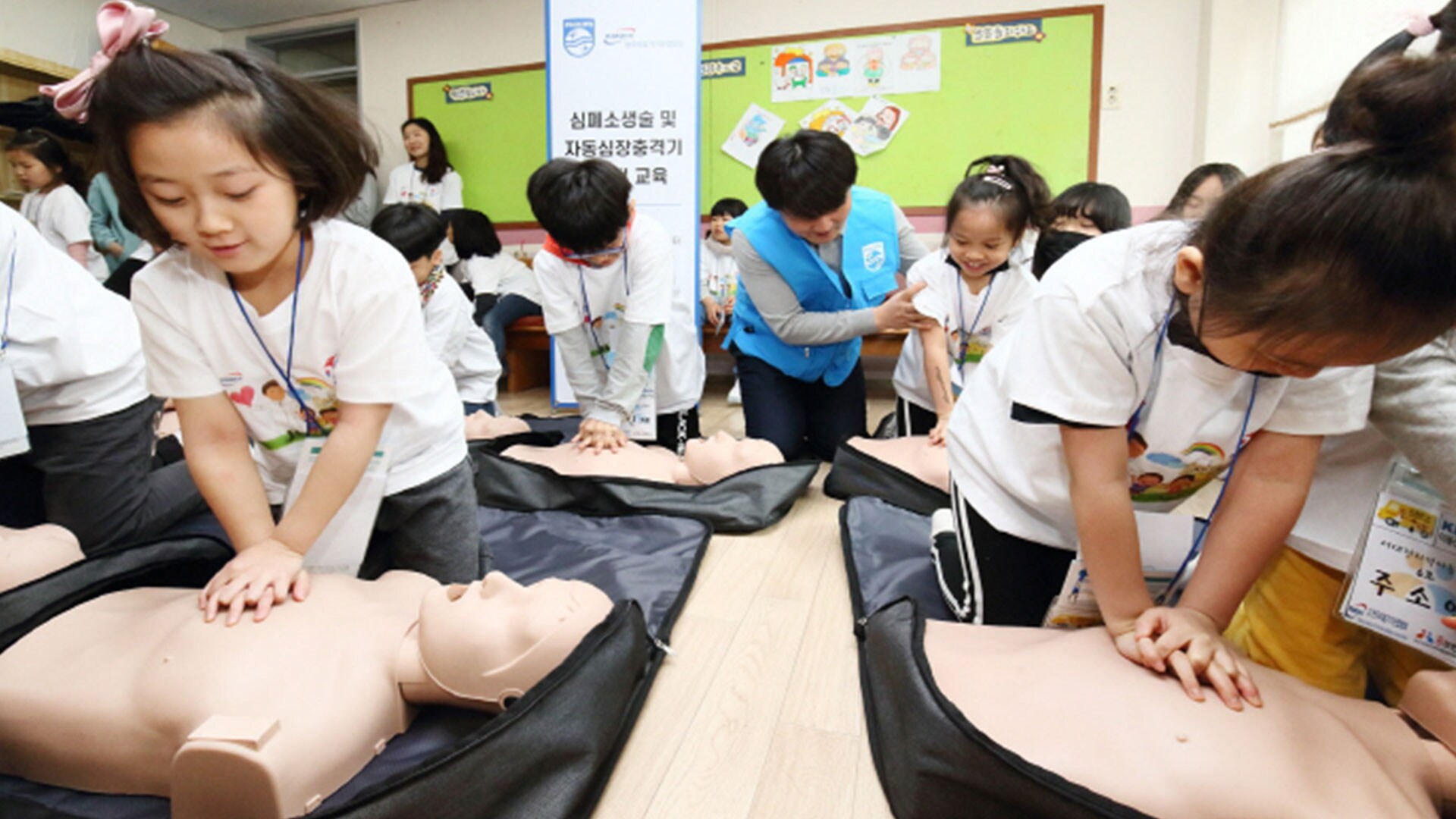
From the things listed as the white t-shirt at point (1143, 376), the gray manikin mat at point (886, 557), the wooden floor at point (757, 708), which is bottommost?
the wooden floor at point (757, 708)

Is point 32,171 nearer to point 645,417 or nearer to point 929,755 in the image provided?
point 645,417

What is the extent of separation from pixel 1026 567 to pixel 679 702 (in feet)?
1.83

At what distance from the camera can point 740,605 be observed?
4.64ft

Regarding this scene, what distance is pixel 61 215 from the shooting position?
3650 mm

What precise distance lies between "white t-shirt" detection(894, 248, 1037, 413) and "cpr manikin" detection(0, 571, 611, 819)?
131 cm

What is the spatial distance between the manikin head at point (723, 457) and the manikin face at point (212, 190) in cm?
115

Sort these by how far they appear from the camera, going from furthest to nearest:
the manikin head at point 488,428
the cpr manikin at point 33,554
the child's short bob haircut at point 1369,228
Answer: the manikin head at point 488,428 → the cpr manikin at point 33,554 → the child's short bob haircut at point 1369,228

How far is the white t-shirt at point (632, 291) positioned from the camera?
2.08 metres

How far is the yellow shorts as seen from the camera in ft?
3.28

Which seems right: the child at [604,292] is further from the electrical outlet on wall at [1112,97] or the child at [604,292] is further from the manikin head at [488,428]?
the electrical outlet on wall at [1112,97]

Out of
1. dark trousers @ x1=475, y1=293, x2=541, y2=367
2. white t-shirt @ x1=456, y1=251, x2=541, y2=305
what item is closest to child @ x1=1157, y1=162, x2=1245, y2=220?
dark trousers @ x1=475, y1=293, x2=541, y2=367

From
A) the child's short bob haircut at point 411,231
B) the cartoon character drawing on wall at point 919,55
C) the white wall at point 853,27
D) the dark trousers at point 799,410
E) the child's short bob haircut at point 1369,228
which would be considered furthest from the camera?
the cartoon character drawing on wall at point 919,55

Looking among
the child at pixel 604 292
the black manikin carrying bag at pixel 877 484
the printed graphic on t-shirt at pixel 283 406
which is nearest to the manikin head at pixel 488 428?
the child at pixel 604 292

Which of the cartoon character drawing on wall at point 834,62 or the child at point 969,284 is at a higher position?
the cartoon character drawing on wall at point 834,62
